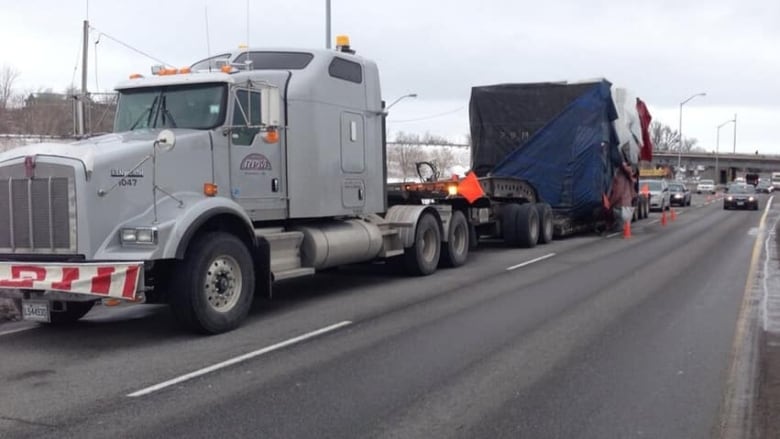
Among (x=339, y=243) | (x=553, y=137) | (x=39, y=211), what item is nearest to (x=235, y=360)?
(x=39, y=211)

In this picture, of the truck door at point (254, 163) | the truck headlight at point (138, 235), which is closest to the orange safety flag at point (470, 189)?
the truck door at point (254, 163)

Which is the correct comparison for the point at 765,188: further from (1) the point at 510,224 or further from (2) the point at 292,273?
(2) the point at 292,273

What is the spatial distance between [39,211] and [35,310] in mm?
1025

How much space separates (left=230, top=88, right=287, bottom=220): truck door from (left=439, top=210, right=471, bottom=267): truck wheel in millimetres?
5021

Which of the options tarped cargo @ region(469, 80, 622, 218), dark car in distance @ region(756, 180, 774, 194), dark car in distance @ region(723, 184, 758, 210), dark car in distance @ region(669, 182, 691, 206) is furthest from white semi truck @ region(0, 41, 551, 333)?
dark car in distance @ region(756, 180, 774, 194)

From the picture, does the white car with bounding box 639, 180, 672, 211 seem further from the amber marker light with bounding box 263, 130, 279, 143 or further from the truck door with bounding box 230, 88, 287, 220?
the amber marker light with bounding box 263, 130, 279, 143

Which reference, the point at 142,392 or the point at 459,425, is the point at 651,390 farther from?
the point at 142,392

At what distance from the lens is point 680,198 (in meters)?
46.2

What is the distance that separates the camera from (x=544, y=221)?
19359 mm

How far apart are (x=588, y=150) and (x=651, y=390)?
47.2 ft

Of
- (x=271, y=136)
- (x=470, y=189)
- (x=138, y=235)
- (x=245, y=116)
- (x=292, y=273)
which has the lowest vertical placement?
(x=292, y=273)

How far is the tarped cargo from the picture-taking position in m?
19.8

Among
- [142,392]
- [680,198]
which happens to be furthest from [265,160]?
[680,198]

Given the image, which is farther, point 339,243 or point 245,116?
point 339,243
